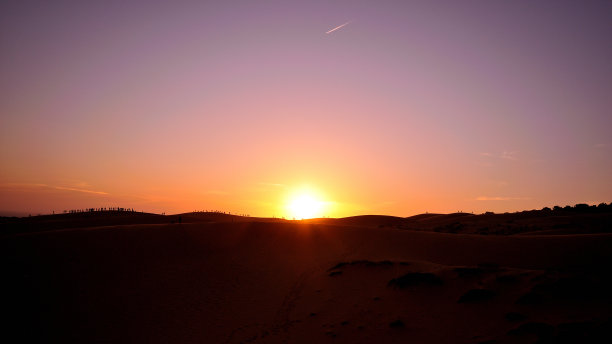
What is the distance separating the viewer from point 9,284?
15820 millimetres

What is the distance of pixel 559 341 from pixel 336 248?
1319cm

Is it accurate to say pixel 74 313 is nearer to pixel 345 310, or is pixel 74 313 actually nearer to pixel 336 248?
pixel 345 310

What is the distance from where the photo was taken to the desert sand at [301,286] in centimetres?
1070

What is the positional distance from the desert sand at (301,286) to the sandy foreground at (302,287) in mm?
63

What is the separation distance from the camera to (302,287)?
51.9ft

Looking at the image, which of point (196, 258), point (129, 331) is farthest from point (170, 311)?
point (196, 258)

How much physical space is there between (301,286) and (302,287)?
13 centimetres

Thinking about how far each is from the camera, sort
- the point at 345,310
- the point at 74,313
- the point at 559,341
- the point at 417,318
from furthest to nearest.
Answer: the point at 74,313 < the point at 345,310 < the point at 417,318 < the point at 559,341

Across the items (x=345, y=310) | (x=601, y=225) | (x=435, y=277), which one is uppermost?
(x=601, y=225)

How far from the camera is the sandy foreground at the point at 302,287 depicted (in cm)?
1070

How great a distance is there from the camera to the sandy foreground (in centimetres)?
1070

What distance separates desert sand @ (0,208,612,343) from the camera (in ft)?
35.1

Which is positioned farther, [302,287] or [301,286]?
[301,286]

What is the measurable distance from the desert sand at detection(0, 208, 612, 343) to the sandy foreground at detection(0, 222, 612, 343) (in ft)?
0.21
